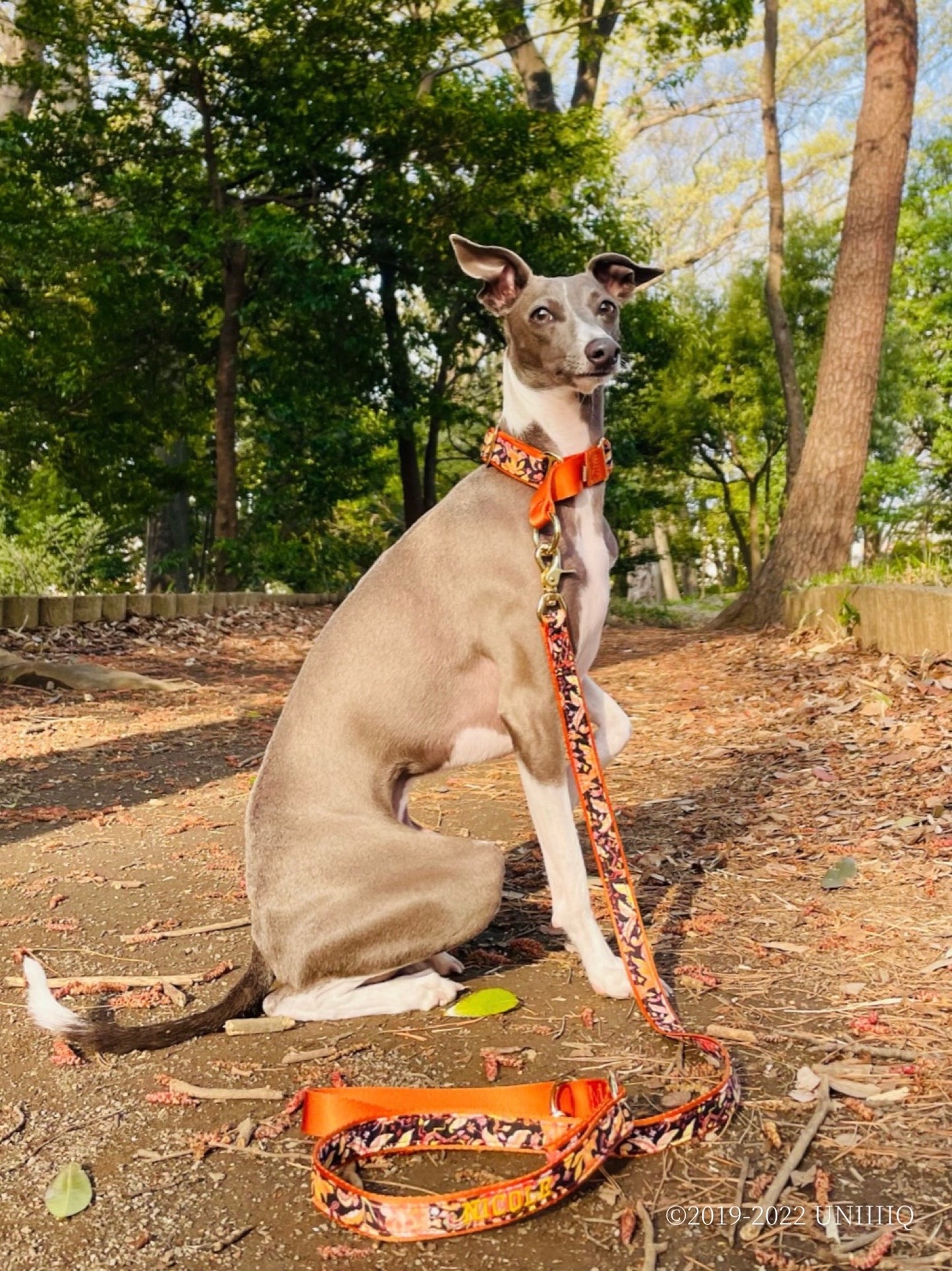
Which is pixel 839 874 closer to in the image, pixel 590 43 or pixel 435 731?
pixel 435 731

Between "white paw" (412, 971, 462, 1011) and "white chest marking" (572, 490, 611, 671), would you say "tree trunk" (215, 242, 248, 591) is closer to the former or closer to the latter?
"white chest marking" (572, 490, 611, 671)

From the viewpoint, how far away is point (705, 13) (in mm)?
17516

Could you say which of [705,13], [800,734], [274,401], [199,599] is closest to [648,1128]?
[800,734]

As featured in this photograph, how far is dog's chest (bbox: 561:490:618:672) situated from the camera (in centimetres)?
327

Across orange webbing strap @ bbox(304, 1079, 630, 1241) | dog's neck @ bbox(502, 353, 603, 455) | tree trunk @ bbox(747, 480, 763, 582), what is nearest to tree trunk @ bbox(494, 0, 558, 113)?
tree trunk @ bbox(747, 480, 763, 582)

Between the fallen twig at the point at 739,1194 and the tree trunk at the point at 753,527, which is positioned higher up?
the tree trunk at the point at 753,527

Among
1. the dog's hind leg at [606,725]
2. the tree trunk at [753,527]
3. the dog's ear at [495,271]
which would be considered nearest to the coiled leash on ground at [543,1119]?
the dog's hind leg at [606,725]

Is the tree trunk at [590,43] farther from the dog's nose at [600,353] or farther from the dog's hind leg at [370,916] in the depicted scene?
the dog's hind leg at [370,916]

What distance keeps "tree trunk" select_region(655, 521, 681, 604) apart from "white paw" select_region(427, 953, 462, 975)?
1260 inches

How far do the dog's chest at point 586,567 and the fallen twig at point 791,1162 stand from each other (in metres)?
1.35

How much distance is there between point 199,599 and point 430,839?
11144 mm

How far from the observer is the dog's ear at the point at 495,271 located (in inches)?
132

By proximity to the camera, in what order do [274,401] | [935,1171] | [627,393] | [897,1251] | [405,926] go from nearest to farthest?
[897,1251], [935,1171], [405,926], [274,401], [627,393]

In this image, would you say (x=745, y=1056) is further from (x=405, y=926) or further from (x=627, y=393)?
(x=627, y=393)
